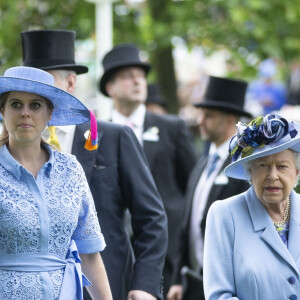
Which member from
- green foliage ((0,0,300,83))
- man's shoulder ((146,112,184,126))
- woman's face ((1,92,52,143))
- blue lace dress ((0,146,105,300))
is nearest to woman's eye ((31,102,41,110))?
woman's face ((1,92,52,143))

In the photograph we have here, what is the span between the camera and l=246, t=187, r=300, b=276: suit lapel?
450 centimetres

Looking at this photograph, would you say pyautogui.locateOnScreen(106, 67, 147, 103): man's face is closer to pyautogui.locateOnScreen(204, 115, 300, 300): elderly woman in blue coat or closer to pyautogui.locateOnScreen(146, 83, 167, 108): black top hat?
pyautogui.locateOnScreen(204, 115, 300, 300): elderly woman in blue coat

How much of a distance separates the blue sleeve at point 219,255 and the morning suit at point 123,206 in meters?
0.76

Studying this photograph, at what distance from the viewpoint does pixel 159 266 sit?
17.7ft

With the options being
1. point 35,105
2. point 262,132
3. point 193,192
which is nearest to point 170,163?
point 193,192

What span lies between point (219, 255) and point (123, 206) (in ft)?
3.52

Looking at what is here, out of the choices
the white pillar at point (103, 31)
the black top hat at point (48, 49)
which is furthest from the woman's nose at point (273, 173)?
the white pillar at point (103, 31)

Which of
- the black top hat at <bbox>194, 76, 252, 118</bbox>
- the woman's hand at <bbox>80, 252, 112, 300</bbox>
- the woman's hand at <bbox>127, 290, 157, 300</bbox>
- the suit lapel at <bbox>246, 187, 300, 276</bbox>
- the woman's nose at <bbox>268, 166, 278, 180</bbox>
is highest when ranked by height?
the black top hat at <bbox>194, 76, 252, 118</bbox>

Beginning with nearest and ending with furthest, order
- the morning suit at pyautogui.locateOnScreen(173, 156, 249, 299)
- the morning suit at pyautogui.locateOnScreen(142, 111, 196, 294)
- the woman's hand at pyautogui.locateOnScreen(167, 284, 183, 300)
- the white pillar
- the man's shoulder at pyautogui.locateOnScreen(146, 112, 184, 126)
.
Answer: the morning suit at pyautogui.locateOnScreen(173, 156, 249, 299) < the woman's hand at pyautogui.locateOnScreen(167, 284, 183, 300) < the morning suit at pyautogui.locateOnScreen(142, 111, 196, 294) < the man's shoulder at pyautogui.locateOnScreen(146, 112, 184, 126) < the white pillar

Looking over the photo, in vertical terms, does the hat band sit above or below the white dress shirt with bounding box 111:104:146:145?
above

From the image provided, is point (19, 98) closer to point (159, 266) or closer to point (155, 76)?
point (159, 266)

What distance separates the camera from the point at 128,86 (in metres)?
7.91

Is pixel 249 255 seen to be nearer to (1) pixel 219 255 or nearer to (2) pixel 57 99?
(1) pixel 219 255

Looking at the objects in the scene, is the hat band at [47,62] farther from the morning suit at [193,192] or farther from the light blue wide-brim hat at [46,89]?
the morning suit at [193,192]
